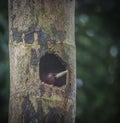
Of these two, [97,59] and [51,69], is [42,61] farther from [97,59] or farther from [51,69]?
[97,59]

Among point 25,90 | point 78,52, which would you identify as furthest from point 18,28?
point 78,52

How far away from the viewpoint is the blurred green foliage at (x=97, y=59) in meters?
6.41

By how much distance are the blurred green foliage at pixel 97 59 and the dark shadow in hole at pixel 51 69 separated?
2.57 m

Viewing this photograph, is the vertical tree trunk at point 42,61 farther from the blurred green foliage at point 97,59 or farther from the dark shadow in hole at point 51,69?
the blurred green foliage at point 97,59

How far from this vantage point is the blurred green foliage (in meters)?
6.41

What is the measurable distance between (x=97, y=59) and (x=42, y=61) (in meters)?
3.00

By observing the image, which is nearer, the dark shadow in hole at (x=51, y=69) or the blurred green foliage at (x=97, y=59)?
the dark shadow in hole at (x=51, y=69)

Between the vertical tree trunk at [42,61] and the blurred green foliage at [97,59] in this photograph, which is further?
the blurred green foliage at [97,59]

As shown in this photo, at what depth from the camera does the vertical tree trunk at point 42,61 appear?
11.5 feet

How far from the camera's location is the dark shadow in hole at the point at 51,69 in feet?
11.7

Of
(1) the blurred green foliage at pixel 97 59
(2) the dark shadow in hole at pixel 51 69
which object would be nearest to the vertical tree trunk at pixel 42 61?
(2) the dark shadow in hole at pixel 51 69

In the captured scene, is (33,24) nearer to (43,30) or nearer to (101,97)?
(43,30)

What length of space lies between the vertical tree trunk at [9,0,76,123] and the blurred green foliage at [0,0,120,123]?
2.57m

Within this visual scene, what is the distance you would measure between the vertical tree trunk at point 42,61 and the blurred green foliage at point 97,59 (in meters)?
2.57
